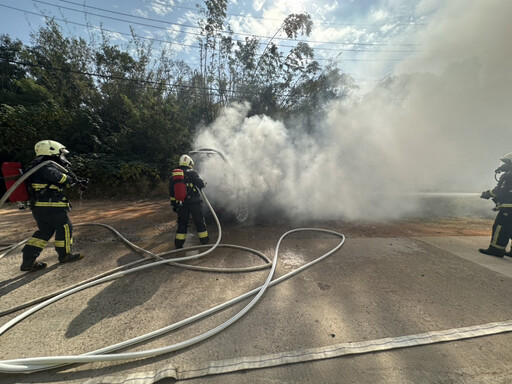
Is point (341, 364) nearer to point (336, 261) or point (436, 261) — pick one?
point (336, 261)

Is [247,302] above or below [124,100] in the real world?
below

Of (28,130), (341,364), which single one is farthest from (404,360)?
(28,130)

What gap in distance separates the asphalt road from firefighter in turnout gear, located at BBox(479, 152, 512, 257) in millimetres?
246

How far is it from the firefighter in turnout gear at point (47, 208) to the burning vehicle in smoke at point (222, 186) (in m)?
2.63

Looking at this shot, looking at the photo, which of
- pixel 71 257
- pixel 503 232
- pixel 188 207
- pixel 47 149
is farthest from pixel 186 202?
pixel 503 232

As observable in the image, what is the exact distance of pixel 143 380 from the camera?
1566 millimetres

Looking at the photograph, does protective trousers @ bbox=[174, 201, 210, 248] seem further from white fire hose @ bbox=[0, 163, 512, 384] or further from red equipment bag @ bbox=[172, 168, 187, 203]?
white fire hose @ bbox=[0, 163, 512, 384]

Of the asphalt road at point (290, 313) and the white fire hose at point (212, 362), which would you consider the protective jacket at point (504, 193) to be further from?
the white fire hose at point (212, 362)

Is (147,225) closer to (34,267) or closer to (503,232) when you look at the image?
(34,267)

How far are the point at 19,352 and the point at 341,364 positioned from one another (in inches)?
111

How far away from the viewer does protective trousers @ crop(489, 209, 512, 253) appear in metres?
4.07

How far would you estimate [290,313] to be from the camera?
238 cm

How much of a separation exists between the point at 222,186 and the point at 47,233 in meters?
3.28

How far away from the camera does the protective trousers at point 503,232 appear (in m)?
4.07
